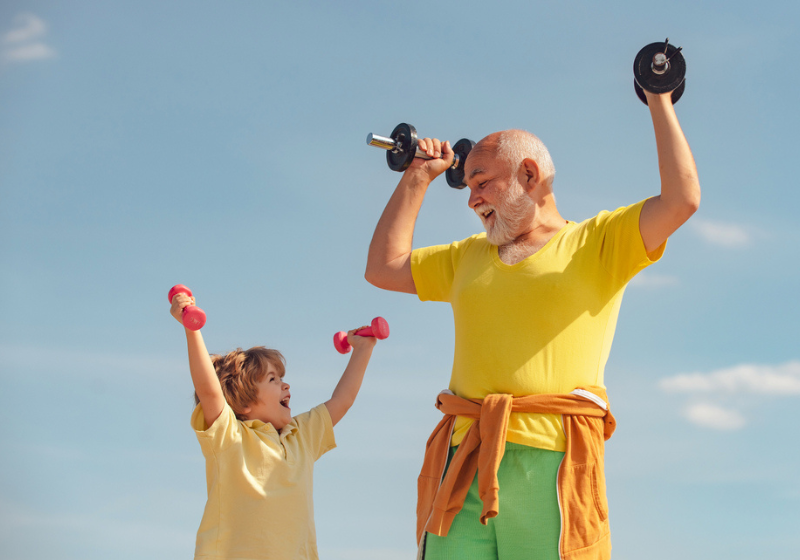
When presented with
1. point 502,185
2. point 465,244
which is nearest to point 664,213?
point 502,185

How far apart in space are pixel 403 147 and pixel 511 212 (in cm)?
77

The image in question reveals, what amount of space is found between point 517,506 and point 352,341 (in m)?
1.39

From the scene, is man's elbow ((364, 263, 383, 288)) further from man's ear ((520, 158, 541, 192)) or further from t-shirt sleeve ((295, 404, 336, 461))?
man's ear ((520, 158, 541, 192))

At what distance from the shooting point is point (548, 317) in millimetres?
2838

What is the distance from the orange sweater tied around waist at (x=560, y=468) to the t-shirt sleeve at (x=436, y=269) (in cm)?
62

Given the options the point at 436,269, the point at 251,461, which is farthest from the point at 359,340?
the point at 251,461

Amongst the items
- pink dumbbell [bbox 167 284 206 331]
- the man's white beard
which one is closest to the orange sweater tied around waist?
the man's white beard

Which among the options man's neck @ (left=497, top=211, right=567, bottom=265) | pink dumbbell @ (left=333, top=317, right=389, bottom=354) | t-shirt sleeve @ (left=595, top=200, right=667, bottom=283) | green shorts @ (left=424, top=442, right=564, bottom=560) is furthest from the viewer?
pink dumbbell @ (left=333, top=317, right=389, bottom=354)

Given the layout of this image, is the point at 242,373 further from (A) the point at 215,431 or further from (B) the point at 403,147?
(B) the point at 403,147

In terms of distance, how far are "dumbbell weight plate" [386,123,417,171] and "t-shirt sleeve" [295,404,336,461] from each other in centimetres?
116

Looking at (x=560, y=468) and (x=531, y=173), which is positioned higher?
(x=531, y=173)

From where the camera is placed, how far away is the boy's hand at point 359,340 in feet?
12.6

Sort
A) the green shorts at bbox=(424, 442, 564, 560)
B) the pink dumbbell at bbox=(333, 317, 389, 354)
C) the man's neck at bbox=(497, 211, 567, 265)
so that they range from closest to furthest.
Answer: the green shorts at bbox=(424, 442, 564, 560)
the man's neck at bbox=(497, 211, 567, 265)
the pink dumbbell at bbox=(333, 317, 389, 354)

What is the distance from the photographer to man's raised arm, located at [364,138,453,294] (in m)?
3.50
